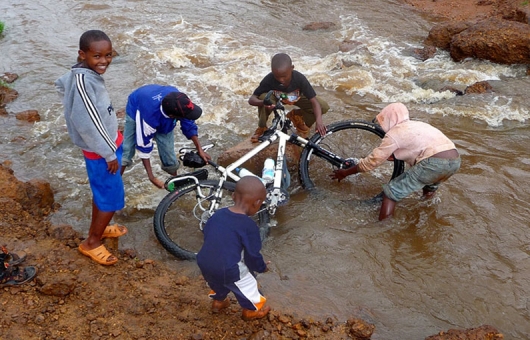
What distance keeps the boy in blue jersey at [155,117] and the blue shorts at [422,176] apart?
2.10 metres

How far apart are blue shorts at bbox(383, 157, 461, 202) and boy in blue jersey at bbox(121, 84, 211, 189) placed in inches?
82.7

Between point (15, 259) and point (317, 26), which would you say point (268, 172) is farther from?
point (317, 26)

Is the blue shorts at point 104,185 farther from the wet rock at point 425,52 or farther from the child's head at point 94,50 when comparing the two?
the wet rock at point 425,52

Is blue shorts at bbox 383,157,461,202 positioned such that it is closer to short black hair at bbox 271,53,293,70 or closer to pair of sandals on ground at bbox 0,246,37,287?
short black hair at bbox 271,53,293,70

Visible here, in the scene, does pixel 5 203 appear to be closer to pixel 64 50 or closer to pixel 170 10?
pixel 64 50

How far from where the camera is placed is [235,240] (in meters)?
2.92

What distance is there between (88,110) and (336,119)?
194 inches

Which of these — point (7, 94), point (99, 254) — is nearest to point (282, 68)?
point (99, 254)

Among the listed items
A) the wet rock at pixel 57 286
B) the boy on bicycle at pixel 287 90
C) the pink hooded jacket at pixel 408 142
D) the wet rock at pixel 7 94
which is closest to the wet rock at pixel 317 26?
the boy on bicycle at pixel 287 90

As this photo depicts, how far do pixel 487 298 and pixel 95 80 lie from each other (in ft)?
12.5

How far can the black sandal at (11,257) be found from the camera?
11.1ft

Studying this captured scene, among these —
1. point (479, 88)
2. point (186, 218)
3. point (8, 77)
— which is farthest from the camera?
point (8, 77)

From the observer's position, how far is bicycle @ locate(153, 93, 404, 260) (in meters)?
4.32

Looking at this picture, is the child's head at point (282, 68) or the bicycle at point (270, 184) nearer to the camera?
the bicycle at point (270, 184)
